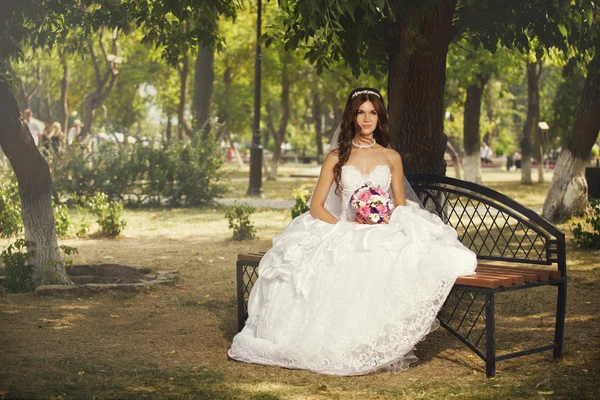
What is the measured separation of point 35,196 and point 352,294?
4597mm

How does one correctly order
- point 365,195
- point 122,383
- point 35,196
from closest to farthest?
point 122,383
point 365,195
point 35,196

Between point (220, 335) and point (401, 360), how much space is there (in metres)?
1.82

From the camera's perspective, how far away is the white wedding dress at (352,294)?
249 inches

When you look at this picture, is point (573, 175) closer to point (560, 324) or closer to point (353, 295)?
point (560, 324)

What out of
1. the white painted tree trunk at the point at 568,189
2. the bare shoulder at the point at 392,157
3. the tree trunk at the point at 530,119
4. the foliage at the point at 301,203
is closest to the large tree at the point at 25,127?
the bare shoulder at the point at 392,157

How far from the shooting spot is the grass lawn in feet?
19.1

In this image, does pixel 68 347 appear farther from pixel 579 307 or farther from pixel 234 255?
pixel 234 255

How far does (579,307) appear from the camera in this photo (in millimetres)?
8977

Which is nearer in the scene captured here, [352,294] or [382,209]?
[352,294]

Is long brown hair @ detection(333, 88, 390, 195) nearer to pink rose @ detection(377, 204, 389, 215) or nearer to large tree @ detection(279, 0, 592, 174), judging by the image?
pink rose @ detection(377, 204, 389, 215)

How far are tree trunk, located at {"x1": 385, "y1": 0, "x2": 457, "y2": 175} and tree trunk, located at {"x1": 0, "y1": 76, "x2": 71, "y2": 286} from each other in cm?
366

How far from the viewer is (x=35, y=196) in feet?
32.3

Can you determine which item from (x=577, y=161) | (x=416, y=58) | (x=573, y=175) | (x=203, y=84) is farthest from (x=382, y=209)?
(x=203, y=84)

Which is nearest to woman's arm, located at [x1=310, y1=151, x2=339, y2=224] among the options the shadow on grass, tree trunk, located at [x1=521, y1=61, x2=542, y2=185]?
the shadow on grass
